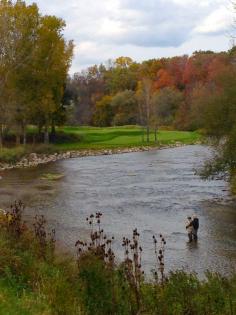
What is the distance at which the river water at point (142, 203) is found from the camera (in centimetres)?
1833

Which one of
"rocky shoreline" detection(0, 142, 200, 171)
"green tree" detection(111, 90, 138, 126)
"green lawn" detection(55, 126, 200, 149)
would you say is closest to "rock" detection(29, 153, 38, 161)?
"rocky shoreline" detection(0, 142, 200, 171)

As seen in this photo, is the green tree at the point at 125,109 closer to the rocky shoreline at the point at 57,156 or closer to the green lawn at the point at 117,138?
the green lawn at the point at 117,138

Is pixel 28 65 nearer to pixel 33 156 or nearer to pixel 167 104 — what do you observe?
pixel 33 156

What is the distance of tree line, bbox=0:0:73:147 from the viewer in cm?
5006

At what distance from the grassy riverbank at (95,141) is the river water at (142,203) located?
487 cm

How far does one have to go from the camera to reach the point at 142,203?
27484 millimetres

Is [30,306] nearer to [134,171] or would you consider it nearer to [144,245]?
[144,245]

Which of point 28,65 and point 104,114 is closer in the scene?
point 28,65

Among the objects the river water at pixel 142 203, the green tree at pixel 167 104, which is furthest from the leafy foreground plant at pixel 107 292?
the green tree at pixel 167 104

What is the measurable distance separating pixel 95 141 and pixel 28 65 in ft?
54.3

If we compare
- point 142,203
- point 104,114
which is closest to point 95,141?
point 104,114

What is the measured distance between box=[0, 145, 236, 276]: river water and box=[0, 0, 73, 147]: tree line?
8957 mm

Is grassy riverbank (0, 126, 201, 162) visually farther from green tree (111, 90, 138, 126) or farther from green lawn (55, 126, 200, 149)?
green tree (111, 90, 138, 126)

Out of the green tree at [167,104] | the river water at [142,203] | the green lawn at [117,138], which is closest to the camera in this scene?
the river water at [142,203]
